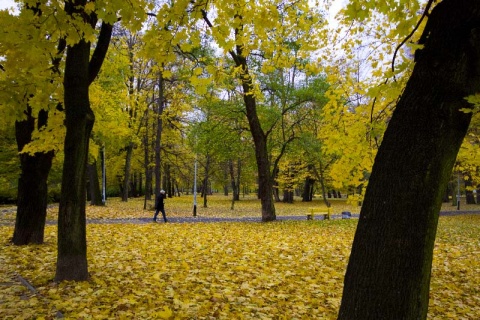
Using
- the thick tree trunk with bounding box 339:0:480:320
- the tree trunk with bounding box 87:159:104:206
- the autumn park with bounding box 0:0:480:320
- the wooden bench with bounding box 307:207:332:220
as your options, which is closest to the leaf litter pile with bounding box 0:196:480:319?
the autumn park with bounding box 0:0:480:320

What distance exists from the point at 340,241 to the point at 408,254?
8538 millimetres

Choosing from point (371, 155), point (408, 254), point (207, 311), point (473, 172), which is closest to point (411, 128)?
point (408, 254)

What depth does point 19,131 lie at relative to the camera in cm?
885

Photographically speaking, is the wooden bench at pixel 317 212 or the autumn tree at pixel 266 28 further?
the wooden bench at pixel 317 212

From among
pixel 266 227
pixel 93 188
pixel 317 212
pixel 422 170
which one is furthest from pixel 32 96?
pixel 93 188

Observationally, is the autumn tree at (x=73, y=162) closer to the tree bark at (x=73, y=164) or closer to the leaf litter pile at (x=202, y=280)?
the tree bark at (x=73, y=164)

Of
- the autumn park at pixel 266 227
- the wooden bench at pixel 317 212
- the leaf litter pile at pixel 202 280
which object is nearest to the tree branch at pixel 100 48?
the autumn park at pixel 266 227

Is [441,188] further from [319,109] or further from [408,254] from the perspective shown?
[319,109]

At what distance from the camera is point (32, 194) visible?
8438 millimetres

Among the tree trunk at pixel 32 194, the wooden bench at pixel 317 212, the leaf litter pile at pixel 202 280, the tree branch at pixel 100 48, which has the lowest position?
the leaf litter pile at pixel 202 280

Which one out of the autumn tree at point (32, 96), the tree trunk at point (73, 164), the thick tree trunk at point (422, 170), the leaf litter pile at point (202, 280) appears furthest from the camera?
the tree trunk at point (73, 164)

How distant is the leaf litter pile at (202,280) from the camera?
454 centimetres

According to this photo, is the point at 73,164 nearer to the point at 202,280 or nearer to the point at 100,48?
the point at 100,48

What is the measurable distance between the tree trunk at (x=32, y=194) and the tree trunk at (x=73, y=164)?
132 inches
